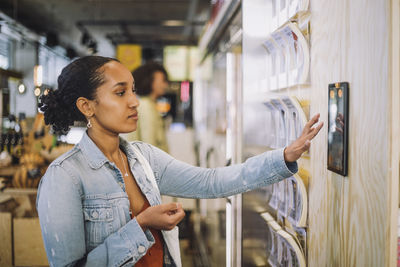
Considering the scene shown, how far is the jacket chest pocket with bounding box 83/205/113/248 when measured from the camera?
1.36 metres

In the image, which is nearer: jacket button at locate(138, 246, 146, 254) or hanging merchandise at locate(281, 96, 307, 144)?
Answer: jacket button at locate(138, 246, 146, 254)

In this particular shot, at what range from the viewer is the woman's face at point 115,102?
4.77 ft

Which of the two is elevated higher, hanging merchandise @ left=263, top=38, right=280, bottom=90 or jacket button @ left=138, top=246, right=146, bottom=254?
hanging merchandise @ left=263, top=38, right=280, bottom=90

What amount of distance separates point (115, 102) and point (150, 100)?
6.11ft

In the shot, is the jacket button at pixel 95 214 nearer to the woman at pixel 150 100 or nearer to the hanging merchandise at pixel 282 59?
the hanging merchandise at pixel 282 59

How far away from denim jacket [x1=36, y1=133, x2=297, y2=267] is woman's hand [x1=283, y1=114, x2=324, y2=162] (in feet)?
0.11

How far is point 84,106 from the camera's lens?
1.48 meters

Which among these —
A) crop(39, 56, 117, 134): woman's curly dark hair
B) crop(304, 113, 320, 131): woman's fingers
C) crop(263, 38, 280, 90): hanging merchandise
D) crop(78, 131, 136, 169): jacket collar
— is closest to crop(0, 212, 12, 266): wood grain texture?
crop(39, 56, 117, 134): woman's curly dark hair

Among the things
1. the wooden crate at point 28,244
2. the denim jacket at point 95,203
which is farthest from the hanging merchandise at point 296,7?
the wooden crate at point 28,244

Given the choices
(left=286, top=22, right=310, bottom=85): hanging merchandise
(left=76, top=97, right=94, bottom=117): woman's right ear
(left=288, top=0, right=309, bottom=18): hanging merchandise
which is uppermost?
(left=288, top=0, right=309, bottom=18): hanging merchandise

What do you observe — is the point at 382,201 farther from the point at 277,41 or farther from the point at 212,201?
the point at 212,201

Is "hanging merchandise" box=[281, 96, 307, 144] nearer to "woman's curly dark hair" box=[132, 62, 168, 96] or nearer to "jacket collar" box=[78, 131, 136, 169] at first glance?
"jacket collar" box=[78, 131, 136, 169]

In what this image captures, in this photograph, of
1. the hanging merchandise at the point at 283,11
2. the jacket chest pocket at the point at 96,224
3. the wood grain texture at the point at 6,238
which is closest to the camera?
the jacket chest pocket at the point at 96,224

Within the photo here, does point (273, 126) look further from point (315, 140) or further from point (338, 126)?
point (338, 126)
